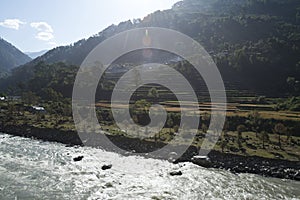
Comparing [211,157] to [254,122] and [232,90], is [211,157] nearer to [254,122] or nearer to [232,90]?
[254,122]

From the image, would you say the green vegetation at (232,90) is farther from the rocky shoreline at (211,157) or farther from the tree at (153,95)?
the rocky shoreline at (211,157)

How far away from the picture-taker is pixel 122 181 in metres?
21.5

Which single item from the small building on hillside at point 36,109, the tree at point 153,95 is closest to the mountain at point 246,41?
the tree at point 153,95

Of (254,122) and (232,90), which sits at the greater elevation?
(232,90)

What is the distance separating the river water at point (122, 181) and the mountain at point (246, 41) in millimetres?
39019

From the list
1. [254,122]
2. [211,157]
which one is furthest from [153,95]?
[211,157]

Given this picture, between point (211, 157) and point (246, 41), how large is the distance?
8103 centimetres

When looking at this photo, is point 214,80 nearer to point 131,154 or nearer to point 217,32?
point 131,154

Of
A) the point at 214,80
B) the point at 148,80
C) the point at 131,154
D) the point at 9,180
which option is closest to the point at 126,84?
the point at 148,80

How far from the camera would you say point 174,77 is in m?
70.8

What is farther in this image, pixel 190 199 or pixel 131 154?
pixel 131 154

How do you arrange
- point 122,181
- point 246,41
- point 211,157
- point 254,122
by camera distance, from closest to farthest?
point 122,181, point 211,157, point 254,122, point 246,41

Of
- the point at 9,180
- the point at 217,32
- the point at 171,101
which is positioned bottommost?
the point at 9,180

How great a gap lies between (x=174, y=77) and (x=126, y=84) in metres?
10.6
